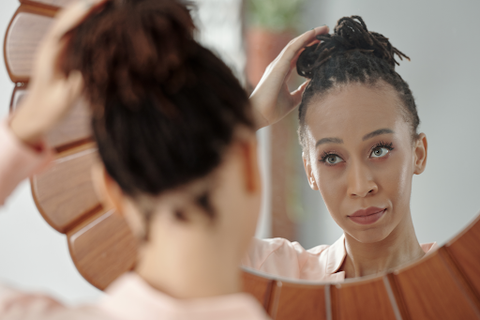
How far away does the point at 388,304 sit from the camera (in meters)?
0.51

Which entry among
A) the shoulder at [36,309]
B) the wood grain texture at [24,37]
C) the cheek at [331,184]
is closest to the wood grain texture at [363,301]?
the cheek at [331,184]

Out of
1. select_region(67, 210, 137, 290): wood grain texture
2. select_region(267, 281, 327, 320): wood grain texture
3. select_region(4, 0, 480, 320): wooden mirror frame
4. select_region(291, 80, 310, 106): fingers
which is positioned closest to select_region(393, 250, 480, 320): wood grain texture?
select_region(4, 0, 480, 320): wooden mirror frame

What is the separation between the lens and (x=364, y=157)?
48cm

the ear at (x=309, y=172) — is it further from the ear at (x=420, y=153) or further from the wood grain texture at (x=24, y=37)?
the wood grain texture at (x=24, y=37)

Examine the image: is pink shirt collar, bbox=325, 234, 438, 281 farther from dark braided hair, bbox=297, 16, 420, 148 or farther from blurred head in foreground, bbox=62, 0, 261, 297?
blurred head in foreground, bbox=62, 0, 261, 297

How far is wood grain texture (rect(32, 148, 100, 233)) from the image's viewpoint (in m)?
0.54

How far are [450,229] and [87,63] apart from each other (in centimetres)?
47

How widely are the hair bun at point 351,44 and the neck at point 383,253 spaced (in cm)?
21

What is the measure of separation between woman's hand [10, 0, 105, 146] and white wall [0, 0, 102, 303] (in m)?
0.36

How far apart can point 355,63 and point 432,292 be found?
0.31 meters

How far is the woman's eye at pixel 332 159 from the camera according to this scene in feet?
1.61

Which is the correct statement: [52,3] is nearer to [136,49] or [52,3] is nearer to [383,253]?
[136,49]

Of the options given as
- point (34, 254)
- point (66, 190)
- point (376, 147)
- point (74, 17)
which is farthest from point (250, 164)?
point (34, 254)

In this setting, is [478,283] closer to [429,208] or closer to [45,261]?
[429,208]
